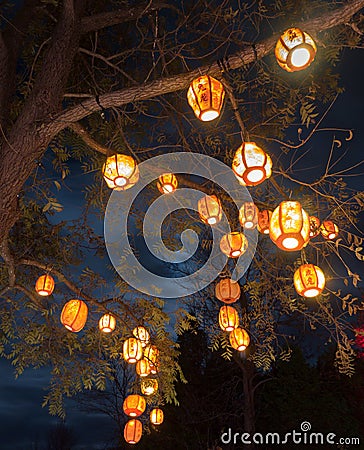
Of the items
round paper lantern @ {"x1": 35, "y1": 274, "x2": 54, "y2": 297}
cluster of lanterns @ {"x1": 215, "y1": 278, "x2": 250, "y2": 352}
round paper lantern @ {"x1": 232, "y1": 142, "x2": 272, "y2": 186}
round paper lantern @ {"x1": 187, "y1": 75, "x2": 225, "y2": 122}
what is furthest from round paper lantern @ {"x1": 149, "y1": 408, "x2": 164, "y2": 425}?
round paper lantern @ {"x1": 187, "y1": 75, "x2": 225, "y2": 122}

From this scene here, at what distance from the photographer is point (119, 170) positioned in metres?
2.93

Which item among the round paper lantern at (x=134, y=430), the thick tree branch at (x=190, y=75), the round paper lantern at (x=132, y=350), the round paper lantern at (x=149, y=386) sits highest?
the thick tree branch at (x=190, y=75)

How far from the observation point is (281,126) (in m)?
3.91

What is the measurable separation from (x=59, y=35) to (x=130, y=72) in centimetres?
114

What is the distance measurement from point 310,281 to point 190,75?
138 cm

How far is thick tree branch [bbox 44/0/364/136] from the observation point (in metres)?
2.57

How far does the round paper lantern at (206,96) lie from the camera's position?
2482 millimetres

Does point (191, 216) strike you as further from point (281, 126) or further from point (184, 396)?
point (184, 396)

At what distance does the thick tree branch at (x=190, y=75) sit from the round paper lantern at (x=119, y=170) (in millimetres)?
346

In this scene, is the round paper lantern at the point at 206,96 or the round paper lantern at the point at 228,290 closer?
the round paper lantern at the point at 206,96

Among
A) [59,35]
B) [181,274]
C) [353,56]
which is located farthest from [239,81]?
[181,274]

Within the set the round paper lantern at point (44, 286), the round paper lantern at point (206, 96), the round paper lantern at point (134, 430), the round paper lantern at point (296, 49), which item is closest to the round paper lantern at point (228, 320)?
the round paper lantern at point (44, 286)

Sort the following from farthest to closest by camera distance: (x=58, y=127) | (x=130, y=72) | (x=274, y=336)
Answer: (x=130, y=72) → (x=274, y=336) → (x=58, y=127)

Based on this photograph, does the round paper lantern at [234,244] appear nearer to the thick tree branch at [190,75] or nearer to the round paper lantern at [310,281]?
the round paper lantern at [310,281]
